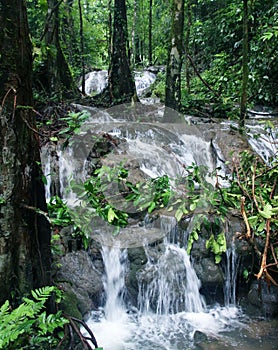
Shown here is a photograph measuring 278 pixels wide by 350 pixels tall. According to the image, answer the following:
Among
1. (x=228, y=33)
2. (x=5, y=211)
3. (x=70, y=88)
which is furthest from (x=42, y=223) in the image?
Result: (x=228, y=33)

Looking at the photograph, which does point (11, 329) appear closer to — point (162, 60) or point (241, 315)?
point (241, 315)

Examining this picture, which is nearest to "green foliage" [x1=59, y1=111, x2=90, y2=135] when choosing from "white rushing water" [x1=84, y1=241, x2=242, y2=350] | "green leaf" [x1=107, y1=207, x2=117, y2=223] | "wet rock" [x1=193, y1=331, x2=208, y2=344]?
"green leaf" [x1=107, y1=207, x2=117, y2=223]

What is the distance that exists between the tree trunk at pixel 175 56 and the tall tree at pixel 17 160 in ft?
23.7

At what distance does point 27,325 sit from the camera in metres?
1.84

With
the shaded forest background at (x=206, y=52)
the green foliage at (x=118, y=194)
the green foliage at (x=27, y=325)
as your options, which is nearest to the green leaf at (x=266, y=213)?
the green foliage at (x=118, y=194)

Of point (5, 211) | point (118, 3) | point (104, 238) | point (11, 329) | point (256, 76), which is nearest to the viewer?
point (11, 329)

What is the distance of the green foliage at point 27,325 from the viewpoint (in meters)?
1.81

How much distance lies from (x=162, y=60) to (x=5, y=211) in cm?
2168

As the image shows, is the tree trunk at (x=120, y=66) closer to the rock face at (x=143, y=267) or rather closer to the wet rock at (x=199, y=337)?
the rock face at (x=143, y=267)

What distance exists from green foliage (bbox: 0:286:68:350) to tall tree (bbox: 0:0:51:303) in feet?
1.10

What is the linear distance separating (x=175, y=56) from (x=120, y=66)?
353 centimetres

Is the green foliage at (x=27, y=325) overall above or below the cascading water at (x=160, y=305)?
above

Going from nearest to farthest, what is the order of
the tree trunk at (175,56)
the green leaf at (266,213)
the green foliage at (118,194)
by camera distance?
the green foliage at (118,194)
the green leaf at (266,213)
the tree trunk at (175,56)

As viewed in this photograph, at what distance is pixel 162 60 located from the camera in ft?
73.2
